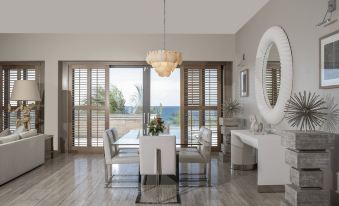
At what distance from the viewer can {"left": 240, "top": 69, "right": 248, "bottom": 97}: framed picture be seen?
687 centimetres

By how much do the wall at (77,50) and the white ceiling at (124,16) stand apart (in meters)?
0.27

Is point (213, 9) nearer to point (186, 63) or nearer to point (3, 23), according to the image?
point (186, 63)

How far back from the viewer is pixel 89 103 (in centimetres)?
830

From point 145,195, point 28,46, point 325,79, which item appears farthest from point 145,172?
point 28,46

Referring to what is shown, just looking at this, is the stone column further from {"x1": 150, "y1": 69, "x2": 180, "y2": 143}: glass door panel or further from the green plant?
{"x1": 150, "y1": 69, "x2": 180, "y2": 143}: glass door panel

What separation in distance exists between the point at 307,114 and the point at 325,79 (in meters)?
0.48

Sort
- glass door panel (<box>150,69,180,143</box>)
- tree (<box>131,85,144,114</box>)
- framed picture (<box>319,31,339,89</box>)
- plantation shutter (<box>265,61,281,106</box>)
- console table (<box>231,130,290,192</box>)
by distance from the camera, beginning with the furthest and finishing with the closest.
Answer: tree (<box>131,85,144,114</box>)
glass door panel (<box>150,69,180,143</box>)
plantation shutter (<box>265,61,281,106</box>)
console table (<box>231,130,290,192</box>)
framed picture (<box>319,31,339,89</box>)

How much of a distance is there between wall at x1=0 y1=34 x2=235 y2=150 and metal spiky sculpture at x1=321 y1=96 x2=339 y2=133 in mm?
4598

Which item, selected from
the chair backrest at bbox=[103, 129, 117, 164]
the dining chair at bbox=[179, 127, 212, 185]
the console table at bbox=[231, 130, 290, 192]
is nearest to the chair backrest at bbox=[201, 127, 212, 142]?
the dining chair at bbox=[179, 127, 212, 185]

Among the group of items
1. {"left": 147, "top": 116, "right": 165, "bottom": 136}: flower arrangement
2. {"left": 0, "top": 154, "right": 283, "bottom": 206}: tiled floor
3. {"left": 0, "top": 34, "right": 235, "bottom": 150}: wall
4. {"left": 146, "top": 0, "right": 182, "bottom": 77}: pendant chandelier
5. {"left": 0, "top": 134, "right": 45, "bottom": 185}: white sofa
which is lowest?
{"left": 0, "top": 154, "right": 283, "bottom": 206}: tiled floor

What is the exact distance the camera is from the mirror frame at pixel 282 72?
4.74m

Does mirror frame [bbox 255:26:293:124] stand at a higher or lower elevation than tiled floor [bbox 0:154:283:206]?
higher

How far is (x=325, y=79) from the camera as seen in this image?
145 inches

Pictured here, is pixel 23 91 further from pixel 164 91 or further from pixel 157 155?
pixel 157 155
